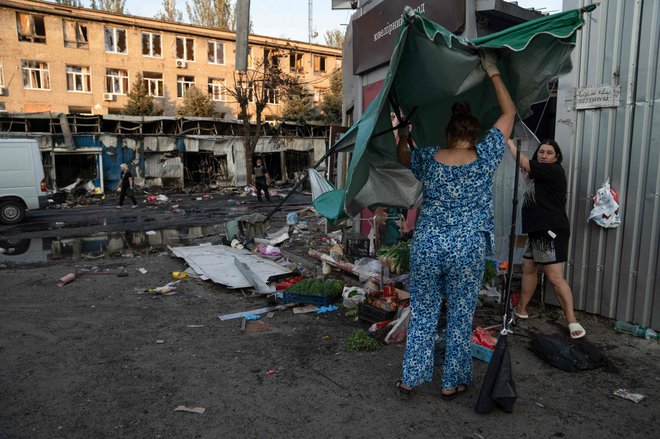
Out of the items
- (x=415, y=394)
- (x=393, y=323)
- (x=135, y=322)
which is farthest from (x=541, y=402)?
(x=135, y=322)

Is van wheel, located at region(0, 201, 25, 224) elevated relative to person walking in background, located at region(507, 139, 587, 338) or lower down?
lower down

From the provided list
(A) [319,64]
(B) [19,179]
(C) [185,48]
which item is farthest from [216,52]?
(B) [19,179]

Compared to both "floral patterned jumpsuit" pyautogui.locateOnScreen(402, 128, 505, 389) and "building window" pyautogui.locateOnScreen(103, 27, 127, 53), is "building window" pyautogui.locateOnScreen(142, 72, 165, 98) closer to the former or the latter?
"building window" pyautogui.locateOnScreen(103, 27, 127, 53)

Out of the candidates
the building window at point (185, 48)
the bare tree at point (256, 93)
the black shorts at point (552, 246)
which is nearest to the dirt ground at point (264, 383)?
the black shorts at point (552, 246)

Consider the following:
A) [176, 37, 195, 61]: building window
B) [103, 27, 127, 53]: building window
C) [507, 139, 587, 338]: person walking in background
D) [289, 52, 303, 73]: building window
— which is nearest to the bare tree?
[289, 52, 303, 73]: building window

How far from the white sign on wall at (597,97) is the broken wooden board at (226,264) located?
4.45 meters

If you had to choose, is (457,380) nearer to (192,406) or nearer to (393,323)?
(393,323)

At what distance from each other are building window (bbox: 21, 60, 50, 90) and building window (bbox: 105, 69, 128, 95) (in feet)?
11.5

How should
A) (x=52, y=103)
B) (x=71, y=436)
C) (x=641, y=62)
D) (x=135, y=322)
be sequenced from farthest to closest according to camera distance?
(x=52, y=103)
(x=135, y=322)
(x=641, y=62)
(x=71, y=436)

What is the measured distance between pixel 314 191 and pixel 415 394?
2134 mm

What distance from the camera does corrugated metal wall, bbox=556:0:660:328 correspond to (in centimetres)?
424

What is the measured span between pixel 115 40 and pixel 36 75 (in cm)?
546

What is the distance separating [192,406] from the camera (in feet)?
10.7

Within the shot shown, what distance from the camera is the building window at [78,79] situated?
2946 centimetres
